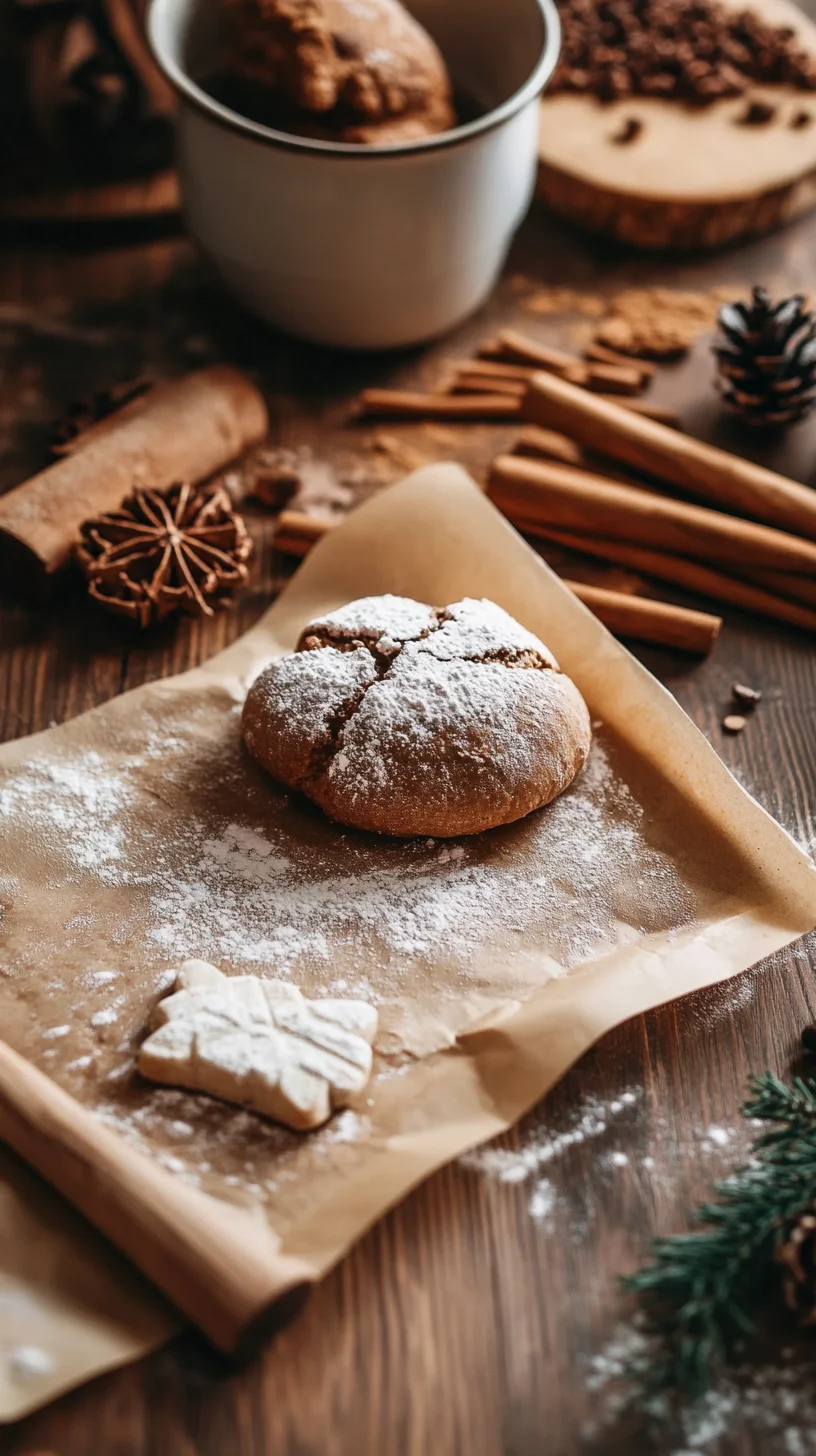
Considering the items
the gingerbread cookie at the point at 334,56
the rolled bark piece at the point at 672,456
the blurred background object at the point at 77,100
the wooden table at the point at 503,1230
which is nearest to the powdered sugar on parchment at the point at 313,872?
the wooden table at the point at 503,1230

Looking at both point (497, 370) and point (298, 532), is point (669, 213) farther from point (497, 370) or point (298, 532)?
point (298, 532)

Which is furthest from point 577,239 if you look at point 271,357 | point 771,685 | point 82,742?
point 82,742

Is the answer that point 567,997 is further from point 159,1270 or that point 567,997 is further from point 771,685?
point 771,685

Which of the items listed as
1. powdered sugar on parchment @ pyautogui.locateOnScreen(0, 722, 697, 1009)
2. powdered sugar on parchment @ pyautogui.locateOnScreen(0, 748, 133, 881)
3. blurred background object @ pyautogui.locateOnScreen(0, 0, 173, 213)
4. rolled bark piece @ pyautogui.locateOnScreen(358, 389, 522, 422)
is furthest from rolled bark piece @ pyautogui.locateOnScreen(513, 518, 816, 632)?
blurred background object @ pyautogui.locateOnScreen(0, 0, 173, 213)

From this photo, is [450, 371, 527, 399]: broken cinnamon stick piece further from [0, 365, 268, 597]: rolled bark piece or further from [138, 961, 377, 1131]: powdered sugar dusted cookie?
[138, 961, 377, 1131]: powdered sugar dusted cookie

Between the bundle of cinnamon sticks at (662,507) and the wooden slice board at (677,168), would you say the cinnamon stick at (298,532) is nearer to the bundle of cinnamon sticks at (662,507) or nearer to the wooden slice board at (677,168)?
the bundle of cinnamon sticks at (662,507)
